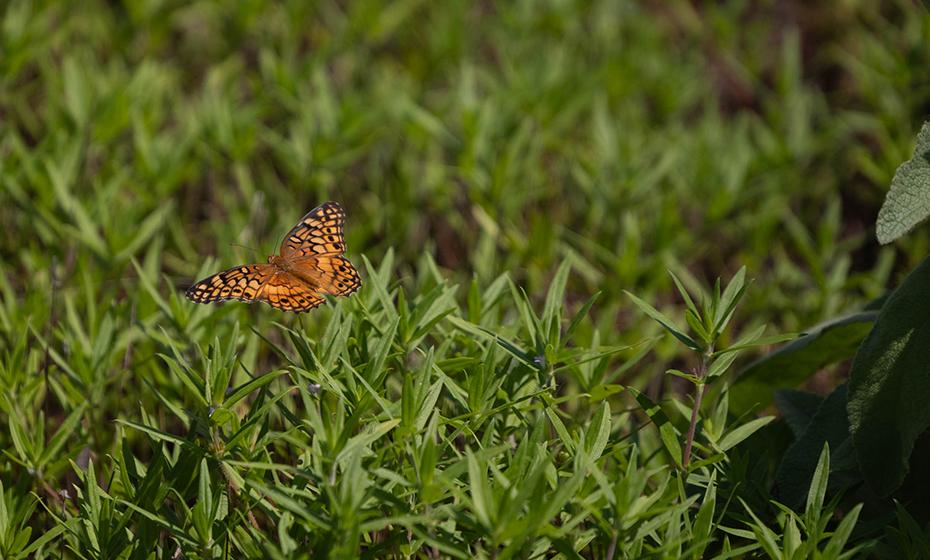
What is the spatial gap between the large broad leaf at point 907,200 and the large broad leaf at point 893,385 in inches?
6.1

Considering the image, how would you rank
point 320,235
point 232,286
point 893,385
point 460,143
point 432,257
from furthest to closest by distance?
point 460,143, point 432,257, point 320,235, point 232,286, point 893,385

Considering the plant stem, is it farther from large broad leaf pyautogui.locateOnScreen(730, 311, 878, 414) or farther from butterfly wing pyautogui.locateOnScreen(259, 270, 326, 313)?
butterfly wing pyautogui.locateOnScreen(259, 270, 326, 313)

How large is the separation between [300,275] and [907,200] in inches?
47.6

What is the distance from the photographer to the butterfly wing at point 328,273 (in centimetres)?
227

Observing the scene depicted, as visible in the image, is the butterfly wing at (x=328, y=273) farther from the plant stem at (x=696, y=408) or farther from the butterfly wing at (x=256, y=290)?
the plant stem at (x=696, y=408)

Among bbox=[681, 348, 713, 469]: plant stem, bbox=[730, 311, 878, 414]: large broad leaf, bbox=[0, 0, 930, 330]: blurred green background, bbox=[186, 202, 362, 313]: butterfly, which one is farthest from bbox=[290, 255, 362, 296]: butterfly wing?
bbox=[730, 311, 878, 414]: large broad leaf

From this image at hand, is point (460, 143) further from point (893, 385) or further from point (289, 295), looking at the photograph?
point (893, 385)

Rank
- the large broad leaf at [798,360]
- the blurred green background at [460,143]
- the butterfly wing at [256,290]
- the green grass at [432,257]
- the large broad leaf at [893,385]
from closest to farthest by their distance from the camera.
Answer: the green grass at [432,257] < the large broad leaf at [893,385] < the butterfly wing at [256,290] < the large broad leaf at [798,360] < the blurred green background at [460,143]

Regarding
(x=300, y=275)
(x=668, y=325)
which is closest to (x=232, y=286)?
(x=300, y=275)

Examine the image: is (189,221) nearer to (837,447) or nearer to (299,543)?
(299,543)

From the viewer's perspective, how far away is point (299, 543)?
6.46ft

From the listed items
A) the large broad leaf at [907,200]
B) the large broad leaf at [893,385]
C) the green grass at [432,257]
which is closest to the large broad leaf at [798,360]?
the green grass at [432,257]

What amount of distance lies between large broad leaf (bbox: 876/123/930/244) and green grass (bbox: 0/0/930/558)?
455 mm

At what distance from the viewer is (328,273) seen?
2.33 metres
